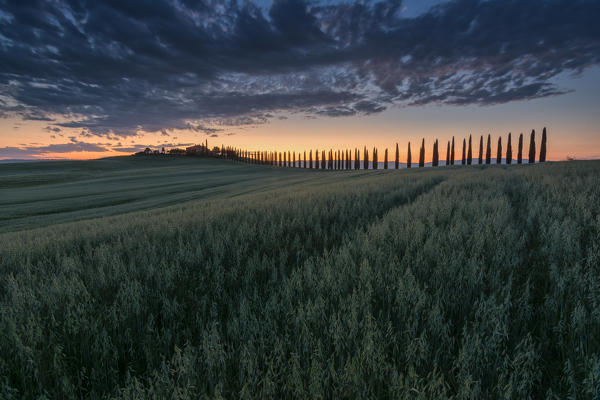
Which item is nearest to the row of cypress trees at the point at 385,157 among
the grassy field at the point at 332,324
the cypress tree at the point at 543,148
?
the cypress tree at the point at 543,148

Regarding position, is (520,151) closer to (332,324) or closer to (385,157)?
(385,157)

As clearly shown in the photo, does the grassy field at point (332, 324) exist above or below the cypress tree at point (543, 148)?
below

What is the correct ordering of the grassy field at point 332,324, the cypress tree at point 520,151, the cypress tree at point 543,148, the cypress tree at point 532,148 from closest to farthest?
the grassy field at point 332,324
the cypress tree at point 543,148
the cypress tree at point 532,148
the cypress tree at point 520,151

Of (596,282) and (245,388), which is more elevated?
(596,282)

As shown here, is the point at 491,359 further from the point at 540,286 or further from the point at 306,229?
the point at 306,229

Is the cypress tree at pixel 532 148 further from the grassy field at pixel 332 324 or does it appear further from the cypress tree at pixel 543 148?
the grassy field at pixel 332 324

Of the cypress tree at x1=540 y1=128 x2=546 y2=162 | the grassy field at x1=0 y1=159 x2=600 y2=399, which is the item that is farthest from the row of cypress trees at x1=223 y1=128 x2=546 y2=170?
the grassy field at x1=0 y1=159 x2=600 y2=399

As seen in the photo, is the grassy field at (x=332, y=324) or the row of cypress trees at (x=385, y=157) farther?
the row of cypress trees at (x=385, y=157)

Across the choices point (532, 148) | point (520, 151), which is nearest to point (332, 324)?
point (532, 148)

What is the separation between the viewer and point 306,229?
5.27 meters

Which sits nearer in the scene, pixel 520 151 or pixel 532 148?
pixel 532 148

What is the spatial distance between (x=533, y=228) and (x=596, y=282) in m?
1.88

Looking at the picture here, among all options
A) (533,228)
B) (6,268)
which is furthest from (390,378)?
(6,268)

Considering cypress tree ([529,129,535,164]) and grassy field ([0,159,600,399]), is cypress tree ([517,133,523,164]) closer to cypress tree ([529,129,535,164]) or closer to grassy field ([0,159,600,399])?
cypress tree ([529,129,535,164])
